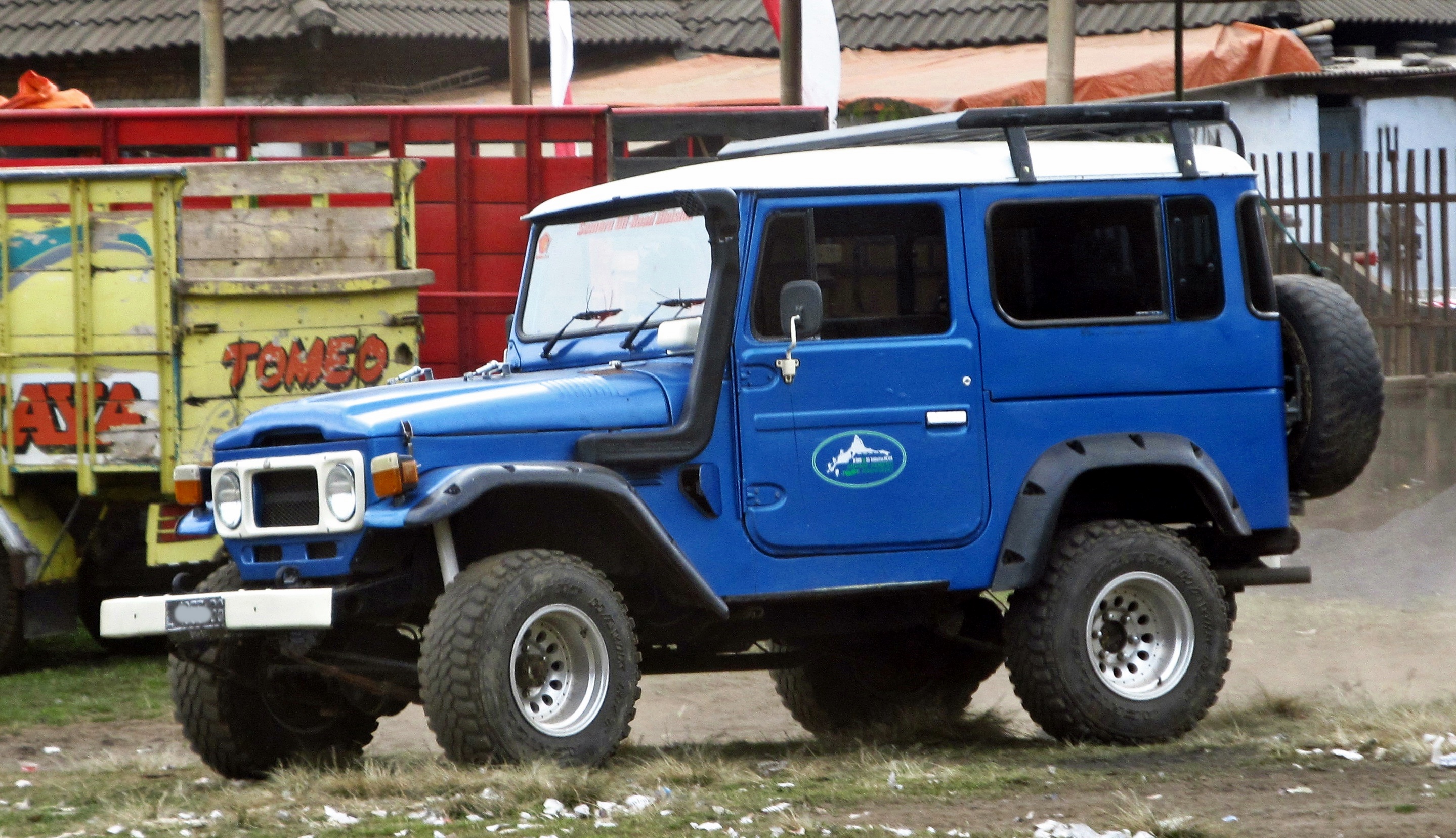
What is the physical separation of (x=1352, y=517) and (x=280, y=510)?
24.6 feet

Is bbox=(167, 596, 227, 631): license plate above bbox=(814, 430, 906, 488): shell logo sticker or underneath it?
underneath

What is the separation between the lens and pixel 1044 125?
7.05 meters

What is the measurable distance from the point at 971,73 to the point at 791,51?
19.8ft

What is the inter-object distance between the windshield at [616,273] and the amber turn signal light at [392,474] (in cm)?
118

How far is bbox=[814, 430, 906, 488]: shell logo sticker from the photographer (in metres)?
6.61

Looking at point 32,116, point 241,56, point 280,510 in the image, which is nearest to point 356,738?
point 280,510

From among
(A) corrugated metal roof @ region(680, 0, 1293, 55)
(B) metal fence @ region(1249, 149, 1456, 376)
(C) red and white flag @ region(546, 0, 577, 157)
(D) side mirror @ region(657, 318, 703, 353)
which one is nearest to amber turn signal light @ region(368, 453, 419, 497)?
(D) side mirror @ region(657, 318, 703, 353)

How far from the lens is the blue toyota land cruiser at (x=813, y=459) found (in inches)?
240

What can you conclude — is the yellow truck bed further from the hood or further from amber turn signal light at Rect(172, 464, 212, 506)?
the hood

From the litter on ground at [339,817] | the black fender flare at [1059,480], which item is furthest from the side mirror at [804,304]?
the litter on ground at [339,817]

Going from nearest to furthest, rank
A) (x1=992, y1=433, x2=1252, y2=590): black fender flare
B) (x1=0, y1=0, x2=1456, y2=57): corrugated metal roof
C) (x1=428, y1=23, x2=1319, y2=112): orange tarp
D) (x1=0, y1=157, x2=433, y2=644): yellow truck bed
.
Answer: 1. (x1=992, y1=433, x2=1252, y2=590): black fender flare
2. (x1=0, y1=157, x2=433, y2=644): yellow truck bed
3. (x1=428, y1=23, x2=1319, y2=112): orange tarp
4. (x1=0, y1=0, x2=1456, y2=57): corrugated metal roof

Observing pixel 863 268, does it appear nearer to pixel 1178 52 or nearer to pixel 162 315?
pixel 162 315

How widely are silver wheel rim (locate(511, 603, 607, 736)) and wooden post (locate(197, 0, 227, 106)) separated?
10.7m

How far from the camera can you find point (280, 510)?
6227 mm
